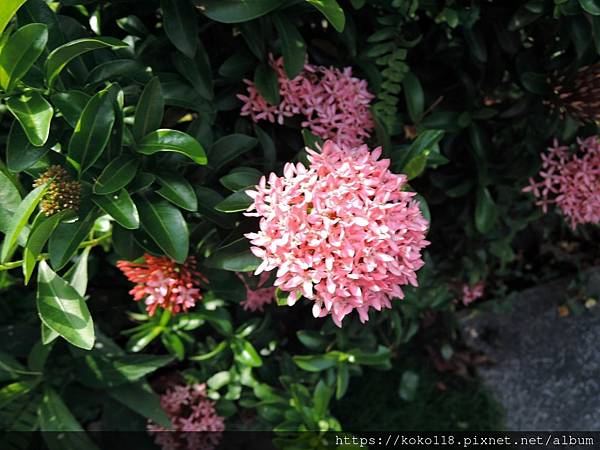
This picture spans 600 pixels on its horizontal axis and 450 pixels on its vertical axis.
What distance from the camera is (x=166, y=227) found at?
1.21m

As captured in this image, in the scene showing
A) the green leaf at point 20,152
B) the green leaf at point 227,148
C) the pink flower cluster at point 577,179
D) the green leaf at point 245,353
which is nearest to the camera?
the green leaf at point 20,152

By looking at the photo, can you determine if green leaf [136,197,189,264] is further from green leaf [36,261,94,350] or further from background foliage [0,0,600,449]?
green leaf [36,261,94,350]

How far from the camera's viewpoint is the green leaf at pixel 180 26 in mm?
1301

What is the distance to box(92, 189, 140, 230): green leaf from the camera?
3.65 ft

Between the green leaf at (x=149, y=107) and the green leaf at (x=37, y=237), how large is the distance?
23cm

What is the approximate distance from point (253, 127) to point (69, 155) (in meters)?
0.51

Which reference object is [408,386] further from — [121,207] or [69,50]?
[69,50]

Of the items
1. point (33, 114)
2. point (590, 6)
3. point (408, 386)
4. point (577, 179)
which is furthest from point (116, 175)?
point (408, 386)

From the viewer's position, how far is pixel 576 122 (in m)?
1.66

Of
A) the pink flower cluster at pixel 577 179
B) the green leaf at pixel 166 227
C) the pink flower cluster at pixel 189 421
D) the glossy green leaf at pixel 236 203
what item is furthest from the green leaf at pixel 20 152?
the pink flower cluster at pixel 577 179

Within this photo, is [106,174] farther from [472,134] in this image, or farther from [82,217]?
[472,134]

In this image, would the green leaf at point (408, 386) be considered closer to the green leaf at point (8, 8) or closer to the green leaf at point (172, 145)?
the green leaf at point (172, 145)

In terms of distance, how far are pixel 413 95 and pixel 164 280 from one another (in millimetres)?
746

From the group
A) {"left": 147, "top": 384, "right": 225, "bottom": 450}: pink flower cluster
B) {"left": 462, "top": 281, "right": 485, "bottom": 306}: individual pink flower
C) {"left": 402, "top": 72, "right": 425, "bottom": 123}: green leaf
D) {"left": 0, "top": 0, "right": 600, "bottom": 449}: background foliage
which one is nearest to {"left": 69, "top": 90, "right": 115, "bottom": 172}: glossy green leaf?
{"left": 0, "top": 0, "right": 600, "bottom": 449}: background foliage
